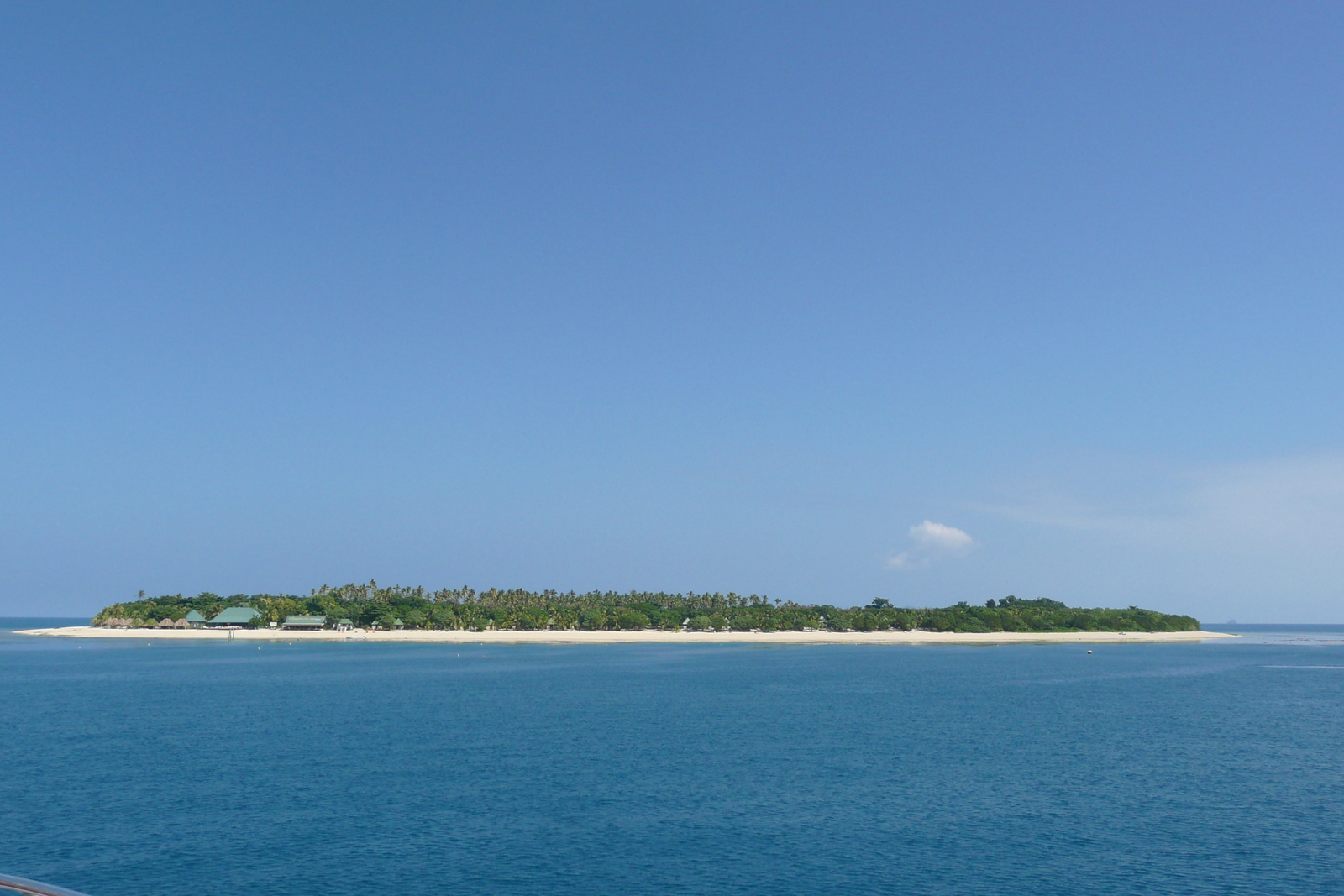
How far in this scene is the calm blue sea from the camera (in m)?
35.9

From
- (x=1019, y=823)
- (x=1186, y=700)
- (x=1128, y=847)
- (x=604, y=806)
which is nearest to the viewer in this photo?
(x=1128, y=847)

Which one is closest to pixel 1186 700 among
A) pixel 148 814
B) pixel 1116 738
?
pixel 1116 738

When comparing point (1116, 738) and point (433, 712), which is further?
point (433, 712)

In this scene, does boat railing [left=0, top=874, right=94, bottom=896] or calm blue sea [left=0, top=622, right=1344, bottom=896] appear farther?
calm blue sea [left=0, top=622, right=1344, bottom=896]

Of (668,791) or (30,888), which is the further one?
(668,791)

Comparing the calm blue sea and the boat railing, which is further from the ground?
the boat railing

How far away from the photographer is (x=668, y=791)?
4978 cm

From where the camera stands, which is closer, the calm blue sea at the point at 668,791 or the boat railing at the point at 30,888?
the boat railing at the point at 30,888

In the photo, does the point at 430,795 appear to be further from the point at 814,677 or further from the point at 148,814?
the point at 814,677

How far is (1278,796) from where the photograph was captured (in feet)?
165

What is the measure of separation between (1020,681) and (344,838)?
4022 inches

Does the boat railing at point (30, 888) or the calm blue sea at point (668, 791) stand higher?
the boat railing at point (30, 888)

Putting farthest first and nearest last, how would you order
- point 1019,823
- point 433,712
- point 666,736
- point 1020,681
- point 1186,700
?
point 1020,681 < point 1186,700 < point 433,712 < point 666,736 < point 1019,823

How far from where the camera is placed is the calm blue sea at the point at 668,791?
1412 inches
